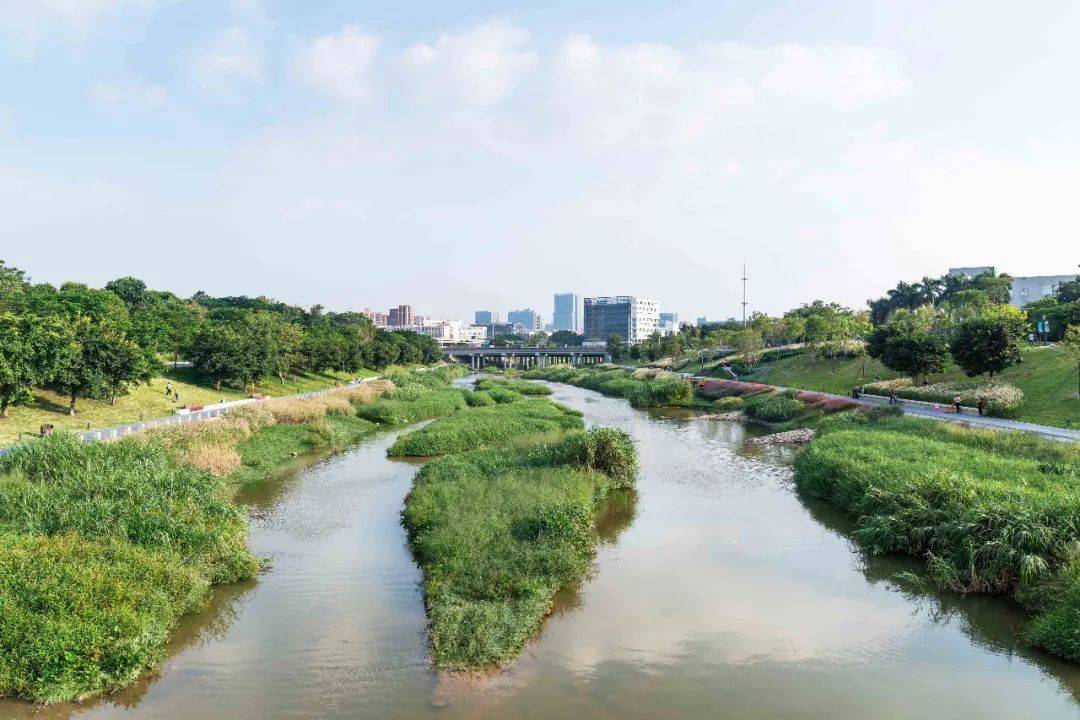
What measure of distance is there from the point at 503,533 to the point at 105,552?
1085 centimetres

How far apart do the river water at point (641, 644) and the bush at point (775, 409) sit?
32.0 meters

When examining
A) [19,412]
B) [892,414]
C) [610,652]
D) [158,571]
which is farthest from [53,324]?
[892,414]

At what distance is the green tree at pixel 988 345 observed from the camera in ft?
160

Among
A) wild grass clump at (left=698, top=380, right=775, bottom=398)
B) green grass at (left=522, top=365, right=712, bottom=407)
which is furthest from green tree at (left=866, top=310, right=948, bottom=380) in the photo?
green grass at (left=522, top=365, right=712, bottom=407)

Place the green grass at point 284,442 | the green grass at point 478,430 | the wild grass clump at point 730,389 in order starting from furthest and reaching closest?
the wild grass clump at point 730,389 → the green grass at point 478,430 → the green grass at point 284,442

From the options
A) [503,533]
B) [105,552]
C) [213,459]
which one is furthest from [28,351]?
[503,533]

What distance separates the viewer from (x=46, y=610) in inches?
558

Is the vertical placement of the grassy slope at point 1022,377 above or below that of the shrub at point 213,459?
above

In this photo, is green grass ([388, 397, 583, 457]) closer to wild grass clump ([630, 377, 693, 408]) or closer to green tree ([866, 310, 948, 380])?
wild grass clump ([630, 377, 693, 408])

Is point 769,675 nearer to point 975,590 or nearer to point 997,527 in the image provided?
point 975,590

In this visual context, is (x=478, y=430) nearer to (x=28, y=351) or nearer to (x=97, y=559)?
(x=28, y=351)

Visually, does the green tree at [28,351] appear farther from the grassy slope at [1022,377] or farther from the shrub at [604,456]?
the grassy slope at [1022,377]

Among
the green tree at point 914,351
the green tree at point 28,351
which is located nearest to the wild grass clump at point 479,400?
the green tree at point 28,351

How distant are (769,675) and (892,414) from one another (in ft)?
112
